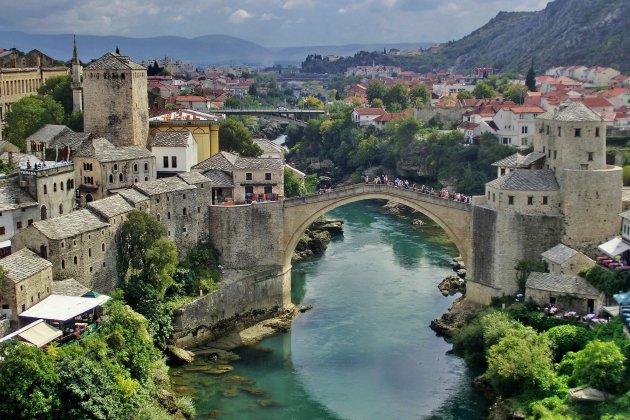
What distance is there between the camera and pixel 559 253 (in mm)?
39156

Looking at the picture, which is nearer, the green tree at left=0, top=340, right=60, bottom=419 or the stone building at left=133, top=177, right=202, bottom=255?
the green tree at left=0, top=340, right=60, bottom=419

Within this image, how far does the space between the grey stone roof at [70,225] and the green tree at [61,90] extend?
20232mm

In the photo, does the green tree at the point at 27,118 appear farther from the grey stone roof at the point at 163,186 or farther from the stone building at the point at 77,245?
the stone building at the point at 77,245

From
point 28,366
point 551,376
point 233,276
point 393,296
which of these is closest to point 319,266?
point 393,296

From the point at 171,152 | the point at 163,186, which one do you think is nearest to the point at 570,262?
the point at 163,186

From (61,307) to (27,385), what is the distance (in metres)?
5.79

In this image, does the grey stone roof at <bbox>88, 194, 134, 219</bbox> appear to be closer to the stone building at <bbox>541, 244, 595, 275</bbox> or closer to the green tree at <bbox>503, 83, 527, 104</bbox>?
the stone building at <bbox>541, 244, 595, 275</bbox>

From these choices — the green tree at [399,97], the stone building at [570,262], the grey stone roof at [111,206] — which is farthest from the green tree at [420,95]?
the grey stone roof at [111,206]

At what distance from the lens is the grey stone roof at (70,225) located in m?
35.5

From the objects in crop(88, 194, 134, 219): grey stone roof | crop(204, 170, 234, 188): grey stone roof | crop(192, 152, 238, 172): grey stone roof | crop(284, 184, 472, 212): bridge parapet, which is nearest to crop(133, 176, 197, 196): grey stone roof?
crop(88, 194, 134, 219): grey stone roof

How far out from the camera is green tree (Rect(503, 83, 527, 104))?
8462 centimetres

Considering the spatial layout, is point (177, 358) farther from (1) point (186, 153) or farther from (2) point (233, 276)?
(1) point (186, 153)

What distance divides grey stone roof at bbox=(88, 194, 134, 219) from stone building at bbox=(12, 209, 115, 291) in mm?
346

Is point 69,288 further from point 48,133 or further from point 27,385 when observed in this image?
point 48,133
